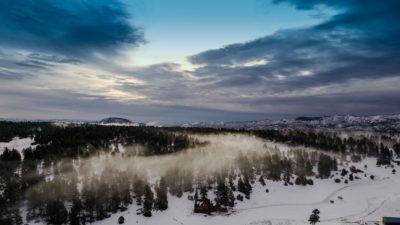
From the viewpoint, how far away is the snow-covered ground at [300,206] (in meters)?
127

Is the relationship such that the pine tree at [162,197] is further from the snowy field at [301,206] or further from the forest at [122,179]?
the snowy field at [301,206]

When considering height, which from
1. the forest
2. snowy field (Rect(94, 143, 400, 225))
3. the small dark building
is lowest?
snowy field (Rect(94, 143, 400, 225))

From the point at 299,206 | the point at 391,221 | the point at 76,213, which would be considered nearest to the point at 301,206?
the point at 299,206

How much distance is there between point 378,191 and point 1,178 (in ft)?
520

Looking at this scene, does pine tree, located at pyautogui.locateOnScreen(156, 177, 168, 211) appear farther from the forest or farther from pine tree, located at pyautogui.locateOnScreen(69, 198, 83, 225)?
pine tree, located at pyautogui.locateOnScreen(69, 198, 83, 225)

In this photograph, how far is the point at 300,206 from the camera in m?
146

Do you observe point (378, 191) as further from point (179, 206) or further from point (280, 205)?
point (179, 206)

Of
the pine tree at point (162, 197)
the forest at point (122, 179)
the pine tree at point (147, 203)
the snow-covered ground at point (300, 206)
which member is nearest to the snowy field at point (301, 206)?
the snow-covered ground at point (300, 206)

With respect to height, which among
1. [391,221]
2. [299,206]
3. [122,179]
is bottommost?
[299,206]

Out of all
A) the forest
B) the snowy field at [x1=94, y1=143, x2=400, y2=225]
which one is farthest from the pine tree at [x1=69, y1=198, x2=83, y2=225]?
the snowy field at [x1=94, y1=143, x2=400, y2=225]

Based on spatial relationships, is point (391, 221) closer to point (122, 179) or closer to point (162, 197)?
point (162, 197)

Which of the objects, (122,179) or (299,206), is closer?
(299,206)

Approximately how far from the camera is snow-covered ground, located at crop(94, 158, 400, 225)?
418 ft

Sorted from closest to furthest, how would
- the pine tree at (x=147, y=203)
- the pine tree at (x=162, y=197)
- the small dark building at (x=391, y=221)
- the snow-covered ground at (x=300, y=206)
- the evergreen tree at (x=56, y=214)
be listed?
the small dark building at (x=391, y=221), the evergreen tree at (x=56, y=214), the snow-covered ground at (x=300, y=206), the pine tree at (x=147, y=203), the pine tree at (x=162, y=197)
